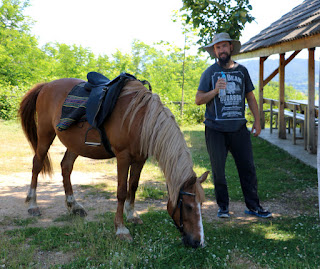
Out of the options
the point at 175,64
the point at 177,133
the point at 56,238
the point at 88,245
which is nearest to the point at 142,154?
the point at 177,133

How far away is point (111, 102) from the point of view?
10.6ft

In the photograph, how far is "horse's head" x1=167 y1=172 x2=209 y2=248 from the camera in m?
2.67

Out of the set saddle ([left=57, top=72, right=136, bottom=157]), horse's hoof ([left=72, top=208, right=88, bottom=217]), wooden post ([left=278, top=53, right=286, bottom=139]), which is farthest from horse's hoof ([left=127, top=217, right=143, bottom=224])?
wooden post ([left=278, top=53, right=286, bottom=139])

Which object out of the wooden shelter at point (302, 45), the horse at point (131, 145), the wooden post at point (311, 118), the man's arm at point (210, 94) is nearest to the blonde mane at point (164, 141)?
the horse at point (131, 145)

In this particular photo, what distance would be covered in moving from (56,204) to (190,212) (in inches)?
95.6

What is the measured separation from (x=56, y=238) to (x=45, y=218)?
736 mm

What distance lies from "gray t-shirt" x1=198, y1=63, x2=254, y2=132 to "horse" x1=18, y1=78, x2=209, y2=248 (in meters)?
0.75

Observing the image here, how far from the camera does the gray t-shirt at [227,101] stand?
3635mm

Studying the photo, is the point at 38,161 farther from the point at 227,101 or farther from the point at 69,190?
the point at 227,101

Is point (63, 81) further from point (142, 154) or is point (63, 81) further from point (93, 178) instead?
point (93, 178)

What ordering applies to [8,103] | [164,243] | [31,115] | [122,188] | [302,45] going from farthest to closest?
[8,103] < [302,45] < [31,115] < [122,188] < [164,243]

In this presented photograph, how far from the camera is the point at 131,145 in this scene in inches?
126

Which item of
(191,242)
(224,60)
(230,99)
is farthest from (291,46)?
(191,242)

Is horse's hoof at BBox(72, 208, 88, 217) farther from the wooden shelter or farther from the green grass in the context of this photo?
the wooden shelter
